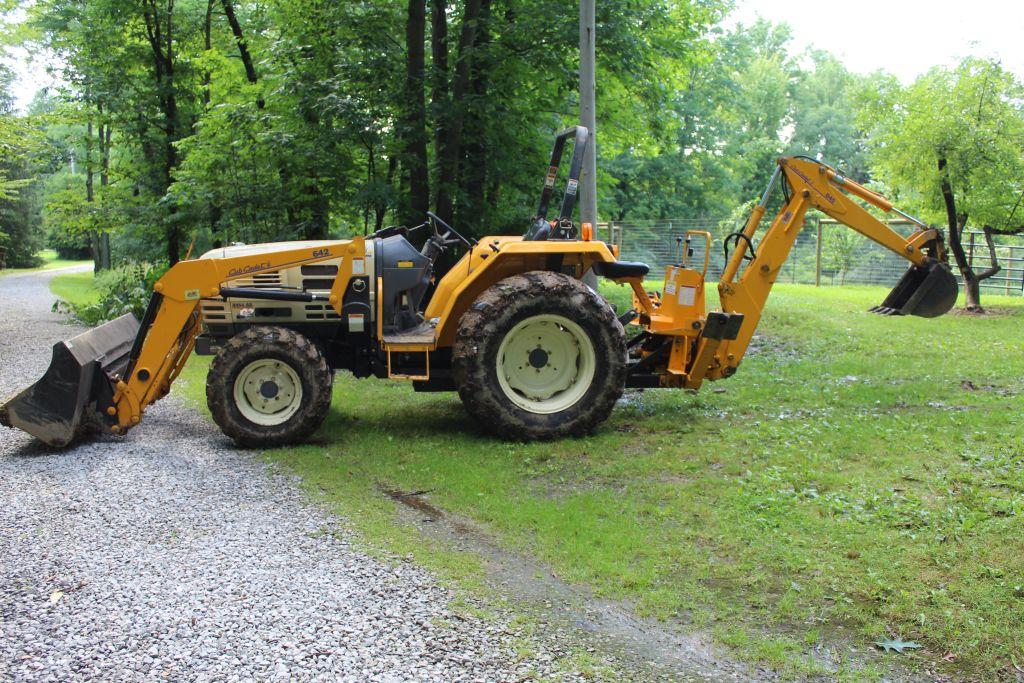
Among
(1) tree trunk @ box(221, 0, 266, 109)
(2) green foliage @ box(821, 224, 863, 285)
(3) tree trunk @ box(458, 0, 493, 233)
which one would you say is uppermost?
(1) tree trunk @ box(221, 0, 266, 109)

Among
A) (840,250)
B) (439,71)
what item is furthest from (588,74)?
(840,250)

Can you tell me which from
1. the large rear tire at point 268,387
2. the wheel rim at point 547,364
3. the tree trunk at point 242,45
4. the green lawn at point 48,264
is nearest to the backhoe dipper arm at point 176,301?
Answer: the large rear tire at point 268,387

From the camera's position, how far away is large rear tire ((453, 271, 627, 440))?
7938 mm

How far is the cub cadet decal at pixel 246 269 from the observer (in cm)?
820

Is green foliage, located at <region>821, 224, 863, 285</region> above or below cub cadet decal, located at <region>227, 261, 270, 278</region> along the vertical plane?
above

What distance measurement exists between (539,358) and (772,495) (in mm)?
2789

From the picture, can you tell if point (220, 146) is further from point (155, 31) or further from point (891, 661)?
point (891, 661)

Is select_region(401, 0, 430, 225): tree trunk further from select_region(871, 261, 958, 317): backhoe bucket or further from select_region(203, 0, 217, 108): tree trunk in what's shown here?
select_region(203, 0, 217, 108): tree trunk

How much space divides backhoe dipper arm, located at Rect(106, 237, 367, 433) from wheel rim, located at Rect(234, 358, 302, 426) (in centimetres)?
77

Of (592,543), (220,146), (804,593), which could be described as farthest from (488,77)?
(804,593)

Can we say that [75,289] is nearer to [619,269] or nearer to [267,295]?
[267,295]

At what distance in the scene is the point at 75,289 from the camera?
1300 inches

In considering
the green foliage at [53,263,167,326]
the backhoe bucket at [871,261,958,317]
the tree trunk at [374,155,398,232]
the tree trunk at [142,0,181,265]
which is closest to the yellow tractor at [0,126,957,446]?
the backhoe bucket at [871,261,958,317]

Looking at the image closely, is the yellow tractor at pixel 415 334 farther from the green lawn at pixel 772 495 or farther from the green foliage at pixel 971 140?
the green foliage at pixel 971 140
